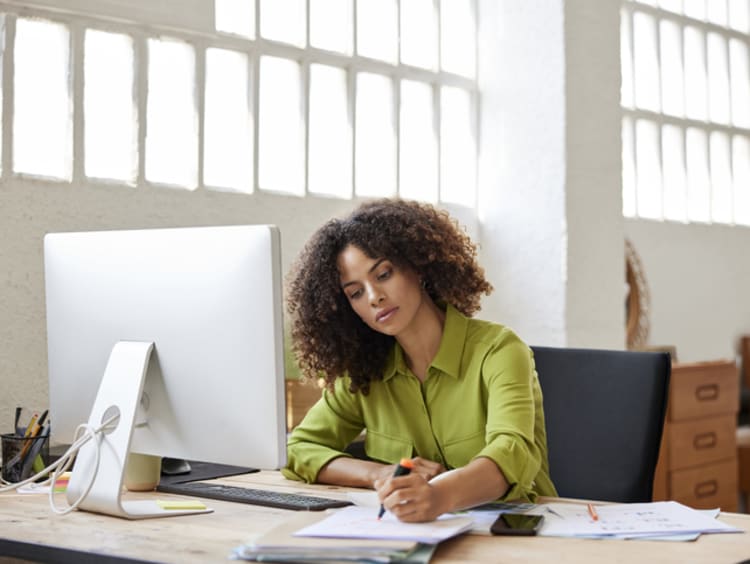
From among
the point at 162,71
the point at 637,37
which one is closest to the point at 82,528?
the point at 162,71

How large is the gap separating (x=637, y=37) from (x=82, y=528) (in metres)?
4.11

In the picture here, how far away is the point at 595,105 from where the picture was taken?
418 centimetres

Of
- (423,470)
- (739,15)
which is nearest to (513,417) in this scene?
(423,470)

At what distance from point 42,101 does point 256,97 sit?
758 mm

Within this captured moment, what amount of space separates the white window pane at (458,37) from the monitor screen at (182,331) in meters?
2.57

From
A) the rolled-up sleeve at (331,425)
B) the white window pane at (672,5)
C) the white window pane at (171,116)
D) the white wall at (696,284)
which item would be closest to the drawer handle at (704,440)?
the white wall at (696,284)

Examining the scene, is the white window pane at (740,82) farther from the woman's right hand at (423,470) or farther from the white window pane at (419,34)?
the woman's right hand at (423,470)

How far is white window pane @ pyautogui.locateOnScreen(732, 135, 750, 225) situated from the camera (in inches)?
219

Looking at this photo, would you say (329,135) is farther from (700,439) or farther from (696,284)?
(696,284)

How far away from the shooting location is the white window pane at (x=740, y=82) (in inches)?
219

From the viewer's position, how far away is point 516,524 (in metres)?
1.61

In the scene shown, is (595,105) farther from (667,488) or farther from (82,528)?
(82,528)

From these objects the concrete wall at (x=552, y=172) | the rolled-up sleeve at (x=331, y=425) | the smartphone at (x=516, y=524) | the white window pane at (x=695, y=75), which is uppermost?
the white window pane at (x=695, y=75)

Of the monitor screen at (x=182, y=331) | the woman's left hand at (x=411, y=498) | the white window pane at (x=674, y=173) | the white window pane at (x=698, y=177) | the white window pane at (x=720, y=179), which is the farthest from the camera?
the white window pane at (x=720, y=179)
